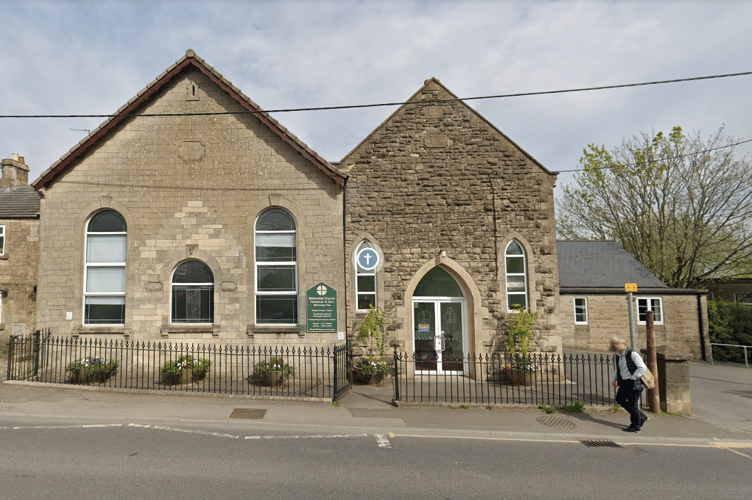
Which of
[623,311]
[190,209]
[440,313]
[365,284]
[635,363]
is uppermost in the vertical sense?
[190,209]

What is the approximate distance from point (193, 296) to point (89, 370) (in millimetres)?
2902

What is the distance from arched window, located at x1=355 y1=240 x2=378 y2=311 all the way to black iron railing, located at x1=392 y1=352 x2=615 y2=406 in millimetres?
1700

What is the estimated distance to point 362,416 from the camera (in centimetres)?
891

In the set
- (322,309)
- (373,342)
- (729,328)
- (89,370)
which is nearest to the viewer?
(89,370)

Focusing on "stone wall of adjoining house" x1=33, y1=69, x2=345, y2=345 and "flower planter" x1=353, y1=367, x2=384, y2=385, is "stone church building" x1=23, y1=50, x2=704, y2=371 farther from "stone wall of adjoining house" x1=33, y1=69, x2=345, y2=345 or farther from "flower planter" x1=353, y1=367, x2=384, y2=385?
"flower planter" x1=353, y1=367, x2=384, y2=385

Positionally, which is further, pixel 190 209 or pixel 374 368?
pixel 190 209

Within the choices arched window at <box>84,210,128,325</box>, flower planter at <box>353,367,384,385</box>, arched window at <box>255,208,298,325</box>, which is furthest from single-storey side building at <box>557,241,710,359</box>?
arched window at <box>84,210,128,325</box>

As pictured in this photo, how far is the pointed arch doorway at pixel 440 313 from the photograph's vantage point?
43.0ft

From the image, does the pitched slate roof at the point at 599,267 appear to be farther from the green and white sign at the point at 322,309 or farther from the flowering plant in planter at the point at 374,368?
the green and white sign at the point at 322,309

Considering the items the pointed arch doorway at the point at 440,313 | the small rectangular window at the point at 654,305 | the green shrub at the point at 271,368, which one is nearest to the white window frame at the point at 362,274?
the pointed arch doorway at the point at 440,313

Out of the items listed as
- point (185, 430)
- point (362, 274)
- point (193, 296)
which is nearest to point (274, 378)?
point (193, 296)

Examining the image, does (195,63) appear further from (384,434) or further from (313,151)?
(384,434)

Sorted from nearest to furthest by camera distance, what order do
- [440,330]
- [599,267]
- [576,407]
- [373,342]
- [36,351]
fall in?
[576,407] → [36,351] → [373,342] → [440,330] → [599,267]

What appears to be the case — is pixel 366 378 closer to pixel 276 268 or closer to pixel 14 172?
pixel 276 268
